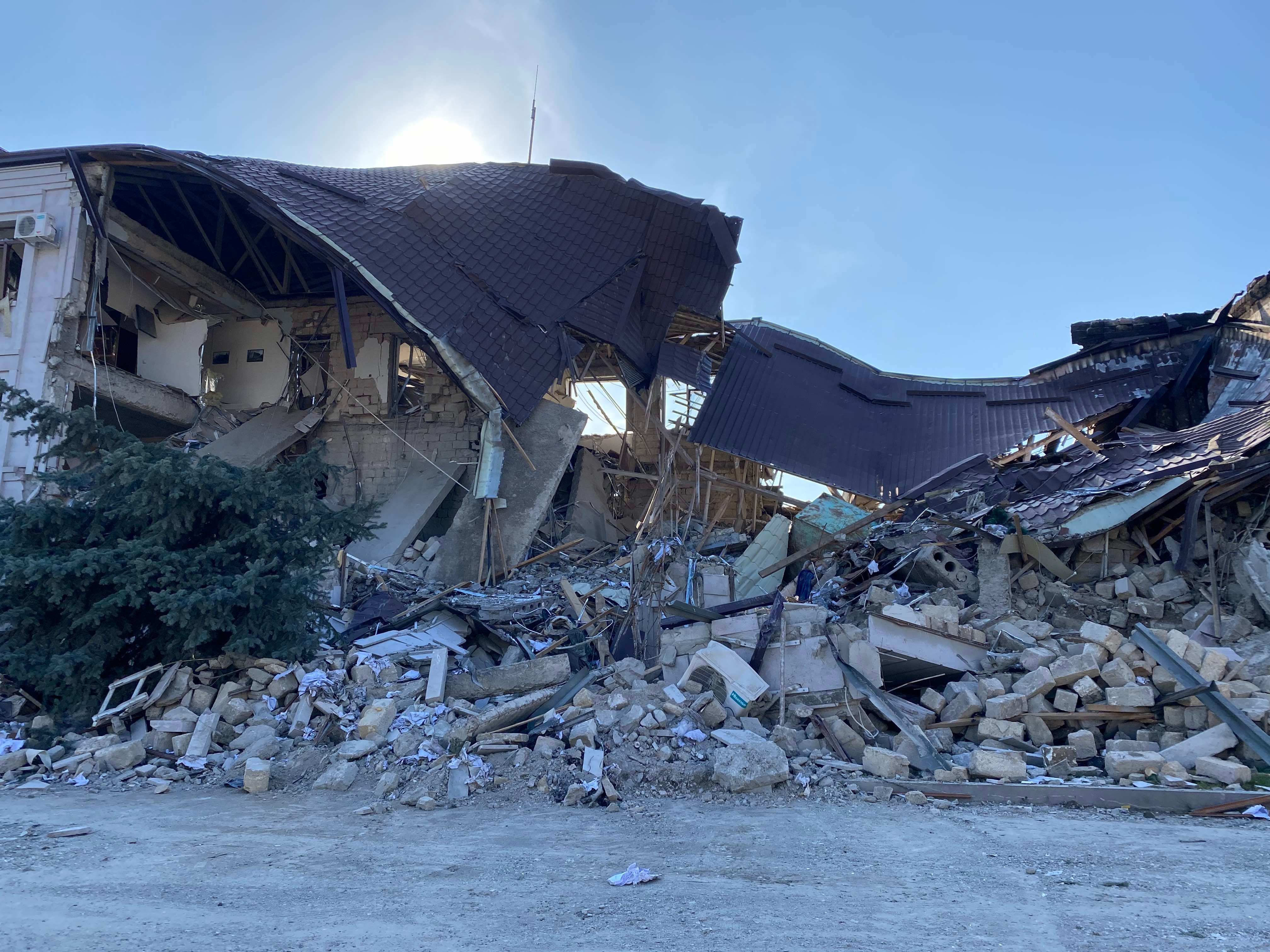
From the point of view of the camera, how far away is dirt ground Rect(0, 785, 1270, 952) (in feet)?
13.5

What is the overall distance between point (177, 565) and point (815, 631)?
6146mm

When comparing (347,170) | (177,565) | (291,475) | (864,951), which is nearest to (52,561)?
(177,565)

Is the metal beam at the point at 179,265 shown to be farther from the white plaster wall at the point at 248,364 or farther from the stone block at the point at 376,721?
the stone block at the point at 376,721

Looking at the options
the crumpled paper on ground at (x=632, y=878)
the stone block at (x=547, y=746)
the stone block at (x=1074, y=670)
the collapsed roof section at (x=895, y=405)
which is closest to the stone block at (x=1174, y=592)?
the stone block at (x=1074, y=670)

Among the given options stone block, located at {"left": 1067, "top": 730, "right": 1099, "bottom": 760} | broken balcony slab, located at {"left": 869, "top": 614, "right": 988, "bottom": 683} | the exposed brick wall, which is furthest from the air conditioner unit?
stone block, located at {"left": 1067, "top": 730, "right": 1099, "bottom": 760}

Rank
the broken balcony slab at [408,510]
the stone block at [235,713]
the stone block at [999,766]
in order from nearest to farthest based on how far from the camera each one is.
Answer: the stone block at [999,766]
the stone block at [235,713]
the broken balcony slab at [408,510]

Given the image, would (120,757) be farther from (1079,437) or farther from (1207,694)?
(1079,437)

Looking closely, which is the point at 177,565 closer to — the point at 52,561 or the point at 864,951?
the point at 52,561

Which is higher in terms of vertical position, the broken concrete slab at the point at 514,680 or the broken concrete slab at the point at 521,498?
the broken concrete slab at the point at 521,498

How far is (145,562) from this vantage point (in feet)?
26.6

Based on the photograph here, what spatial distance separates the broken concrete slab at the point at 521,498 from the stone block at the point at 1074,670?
7.82 metres

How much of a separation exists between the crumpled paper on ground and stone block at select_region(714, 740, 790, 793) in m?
A: 1.89

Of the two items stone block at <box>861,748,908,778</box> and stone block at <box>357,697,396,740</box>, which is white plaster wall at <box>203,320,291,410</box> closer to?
stone block at <box>357,697,396,740</box>

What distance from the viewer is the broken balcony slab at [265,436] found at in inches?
586
